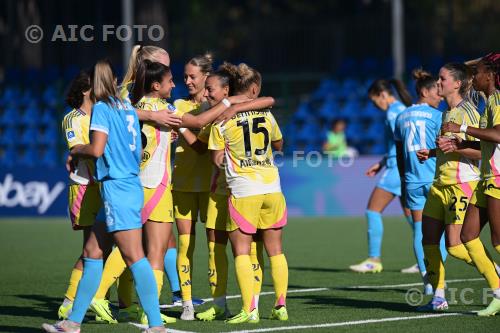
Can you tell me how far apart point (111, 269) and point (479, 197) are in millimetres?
3242

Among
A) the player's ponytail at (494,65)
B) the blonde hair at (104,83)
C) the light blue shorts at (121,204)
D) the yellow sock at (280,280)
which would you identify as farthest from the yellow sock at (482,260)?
the blonde hair at (104,83)

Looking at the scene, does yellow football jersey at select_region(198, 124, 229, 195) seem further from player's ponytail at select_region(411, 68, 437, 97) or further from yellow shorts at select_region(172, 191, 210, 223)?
player's ponytail at select_region(411, 68, 437, 97)

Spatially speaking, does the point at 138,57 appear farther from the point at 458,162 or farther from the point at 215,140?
the point at 458,162

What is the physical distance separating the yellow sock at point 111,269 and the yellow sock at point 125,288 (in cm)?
23

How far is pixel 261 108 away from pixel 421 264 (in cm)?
308

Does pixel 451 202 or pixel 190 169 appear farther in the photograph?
pixel 190 169

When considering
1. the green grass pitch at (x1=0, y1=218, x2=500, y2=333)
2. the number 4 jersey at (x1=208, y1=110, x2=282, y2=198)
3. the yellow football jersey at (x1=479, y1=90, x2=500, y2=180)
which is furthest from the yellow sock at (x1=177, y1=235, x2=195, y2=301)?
the yellow football jersey at (x1=479, y1=90, x2=500, y2=180)

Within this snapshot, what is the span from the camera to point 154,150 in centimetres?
859

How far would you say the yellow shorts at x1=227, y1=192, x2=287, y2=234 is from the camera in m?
8.48

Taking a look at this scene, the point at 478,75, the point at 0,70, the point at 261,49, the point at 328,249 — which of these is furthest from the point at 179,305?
the point at 0,70

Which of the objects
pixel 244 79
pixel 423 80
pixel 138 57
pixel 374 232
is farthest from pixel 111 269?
pixel 374 232

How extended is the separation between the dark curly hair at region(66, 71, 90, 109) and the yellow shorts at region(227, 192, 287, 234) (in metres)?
1.65

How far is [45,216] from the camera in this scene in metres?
21.5

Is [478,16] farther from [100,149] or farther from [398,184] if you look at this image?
[100,149]
